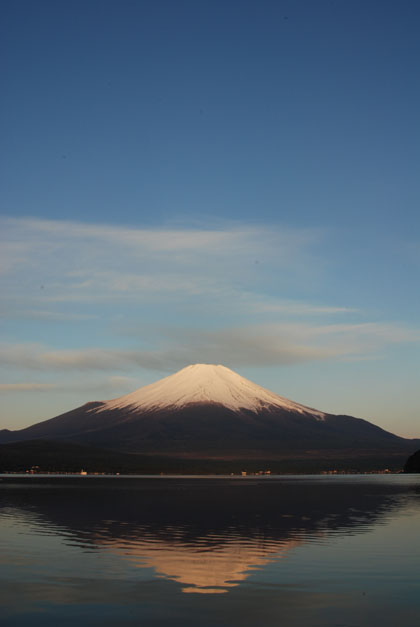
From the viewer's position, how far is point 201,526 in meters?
41.1

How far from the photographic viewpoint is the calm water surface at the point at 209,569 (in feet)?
61.7

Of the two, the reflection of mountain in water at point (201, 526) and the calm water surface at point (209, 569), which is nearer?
the calm water surface at point (209, 569)

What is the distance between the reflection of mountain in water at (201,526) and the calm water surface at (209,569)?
66 millimetres

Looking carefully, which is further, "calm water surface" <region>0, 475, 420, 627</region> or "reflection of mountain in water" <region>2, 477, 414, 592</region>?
"reflection of mountain in water" <region>2, 477, 414, 592</region>

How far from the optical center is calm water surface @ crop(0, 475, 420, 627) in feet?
61.7

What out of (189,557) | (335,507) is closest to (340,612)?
(189,557)

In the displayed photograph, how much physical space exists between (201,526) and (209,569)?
15.8 m

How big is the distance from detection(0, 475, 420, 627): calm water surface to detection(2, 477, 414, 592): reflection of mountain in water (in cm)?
7

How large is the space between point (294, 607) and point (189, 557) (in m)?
9.35

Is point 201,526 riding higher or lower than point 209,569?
higher

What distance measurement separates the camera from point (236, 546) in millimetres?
31922

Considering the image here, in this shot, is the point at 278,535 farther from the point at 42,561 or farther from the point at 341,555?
the point at 42,561

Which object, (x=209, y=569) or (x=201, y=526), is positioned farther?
(x=201, y=526)

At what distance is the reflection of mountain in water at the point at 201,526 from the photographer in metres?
26.8
